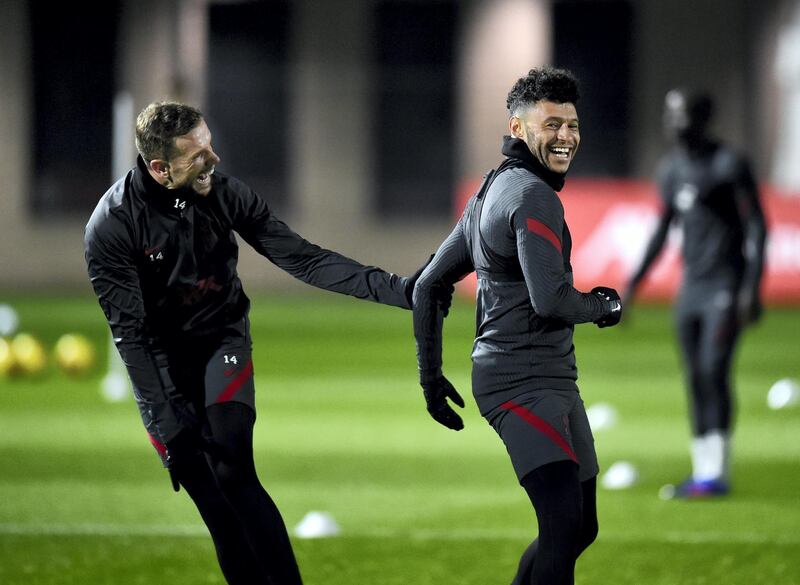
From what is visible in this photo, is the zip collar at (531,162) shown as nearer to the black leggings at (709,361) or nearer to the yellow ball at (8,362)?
the black leggings at (709,361)

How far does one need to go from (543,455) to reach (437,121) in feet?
88.2

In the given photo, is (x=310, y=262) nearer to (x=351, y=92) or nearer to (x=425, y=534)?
(x=425, y=534)

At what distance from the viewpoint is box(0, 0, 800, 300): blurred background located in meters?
30.4

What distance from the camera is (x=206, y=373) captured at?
588 cm

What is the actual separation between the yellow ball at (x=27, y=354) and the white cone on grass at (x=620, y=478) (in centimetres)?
832

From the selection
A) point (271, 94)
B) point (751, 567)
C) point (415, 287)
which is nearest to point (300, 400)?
point (751, 567)

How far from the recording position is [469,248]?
5273 mm

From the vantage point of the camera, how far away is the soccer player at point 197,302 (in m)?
5.59

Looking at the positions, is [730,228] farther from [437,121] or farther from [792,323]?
[437,121]

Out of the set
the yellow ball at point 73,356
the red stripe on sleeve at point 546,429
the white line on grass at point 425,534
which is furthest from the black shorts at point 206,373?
the yellow ball at point 73,356

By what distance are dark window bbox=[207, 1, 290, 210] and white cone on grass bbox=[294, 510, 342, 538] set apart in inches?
914

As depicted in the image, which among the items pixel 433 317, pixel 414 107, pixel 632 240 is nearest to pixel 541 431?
pixel 433 317

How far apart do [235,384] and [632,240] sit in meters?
17.8

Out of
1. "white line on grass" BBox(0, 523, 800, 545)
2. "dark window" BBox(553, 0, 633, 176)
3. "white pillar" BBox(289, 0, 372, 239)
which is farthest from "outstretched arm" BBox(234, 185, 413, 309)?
→ "dark window" BBox(553, 0, 633, 176)
